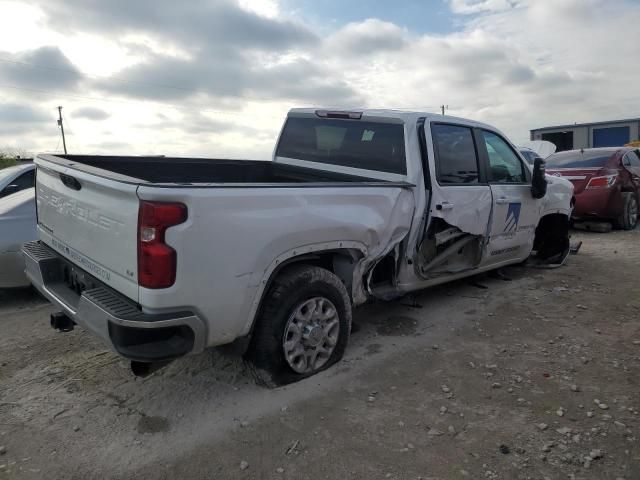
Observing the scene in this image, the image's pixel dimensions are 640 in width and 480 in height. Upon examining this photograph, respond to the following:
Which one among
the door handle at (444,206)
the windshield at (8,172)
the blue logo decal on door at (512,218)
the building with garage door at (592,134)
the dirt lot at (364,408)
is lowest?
the dirt lot at (364,408)

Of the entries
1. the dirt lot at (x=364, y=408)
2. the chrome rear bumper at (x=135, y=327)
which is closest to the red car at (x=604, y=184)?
the dirt lot at (x=364, y=408)

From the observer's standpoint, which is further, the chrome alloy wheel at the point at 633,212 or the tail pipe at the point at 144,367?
the chrome alloy wheel at the point at 633,212

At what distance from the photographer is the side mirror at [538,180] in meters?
5.39

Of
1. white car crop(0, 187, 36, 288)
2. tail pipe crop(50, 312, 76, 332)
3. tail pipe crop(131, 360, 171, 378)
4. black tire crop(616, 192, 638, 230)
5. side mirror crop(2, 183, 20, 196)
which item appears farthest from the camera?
black tire crop(616, 192, 638, 230)

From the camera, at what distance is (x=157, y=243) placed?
2.51 meters

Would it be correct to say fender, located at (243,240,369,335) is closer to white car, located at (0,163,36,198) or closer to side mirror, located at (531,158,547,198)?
side mirror, located at (531,158,547,198)

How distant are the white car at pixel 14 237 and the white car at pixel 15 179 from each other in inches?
50.8

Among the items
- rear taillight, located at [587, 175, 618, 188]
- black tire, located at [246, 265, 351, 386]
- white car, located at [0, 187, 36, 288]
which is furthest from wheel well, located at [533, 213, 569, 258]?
white car, located at [0, 187, 36, 288]

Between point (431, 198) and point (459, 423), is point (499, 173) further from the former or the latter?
point (459, 423)

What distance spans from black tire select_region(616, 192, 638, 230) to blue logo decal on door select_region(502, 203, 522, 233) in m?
5.25

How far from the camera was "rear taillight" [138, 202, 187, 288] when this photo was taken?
2.49 meters

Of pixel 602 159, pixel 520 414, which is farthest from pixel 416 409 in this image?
pixel 602 159

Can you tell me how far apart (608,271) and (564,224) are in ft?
2.64

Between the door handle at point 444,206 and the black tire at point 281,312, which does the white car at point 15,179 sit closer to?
the black tire at point 281,312
